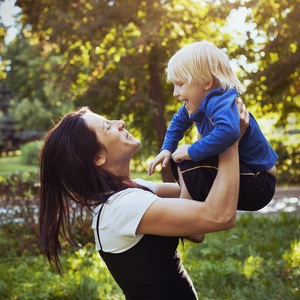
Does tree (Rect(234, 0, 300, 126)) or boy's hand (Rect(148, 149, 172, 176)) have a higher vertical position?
tree (Rect(234, 0, 300, 126))

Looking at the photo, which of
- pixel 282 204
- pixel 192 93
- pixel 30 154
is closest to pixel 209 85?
pixel 192 93

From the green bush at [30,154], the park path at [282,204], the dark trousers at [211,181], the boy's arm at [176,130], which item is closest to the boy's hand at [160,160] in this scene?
the boy's arm at [176,130]

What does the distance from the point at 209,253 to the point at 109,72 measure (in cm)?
440

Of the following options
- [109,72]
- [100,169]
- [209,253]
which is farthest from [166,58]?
[100,169]

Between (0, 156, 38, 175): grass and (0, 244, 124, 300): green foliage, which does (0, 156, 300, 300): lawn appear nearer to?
(0, 244, 124, 300): green foliage

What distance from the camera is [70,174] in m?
1.67

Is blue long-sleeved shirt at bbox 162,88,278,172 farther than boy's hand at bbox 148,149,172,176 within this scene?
No

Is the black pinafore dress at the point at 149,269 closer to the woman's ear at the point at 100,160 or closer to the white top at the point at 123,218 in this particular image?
the white top at the point at 123,218

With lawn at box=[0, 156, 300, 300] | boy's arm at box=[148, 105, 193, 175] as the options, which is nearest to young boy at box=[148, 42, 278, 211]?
boy's arm at box=[148, 105, 193, 175]

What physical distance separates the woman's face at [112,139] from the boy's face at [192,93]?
313 millimetres

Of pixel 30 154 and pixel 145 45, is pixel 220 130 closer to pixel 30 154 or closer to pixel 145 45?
pixel 145 45

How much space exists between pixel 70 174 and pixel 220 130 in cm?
71

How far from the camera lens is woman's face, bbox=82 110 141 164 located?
172 centimetres

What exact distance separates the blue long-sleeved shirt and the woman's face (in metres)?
0.34
